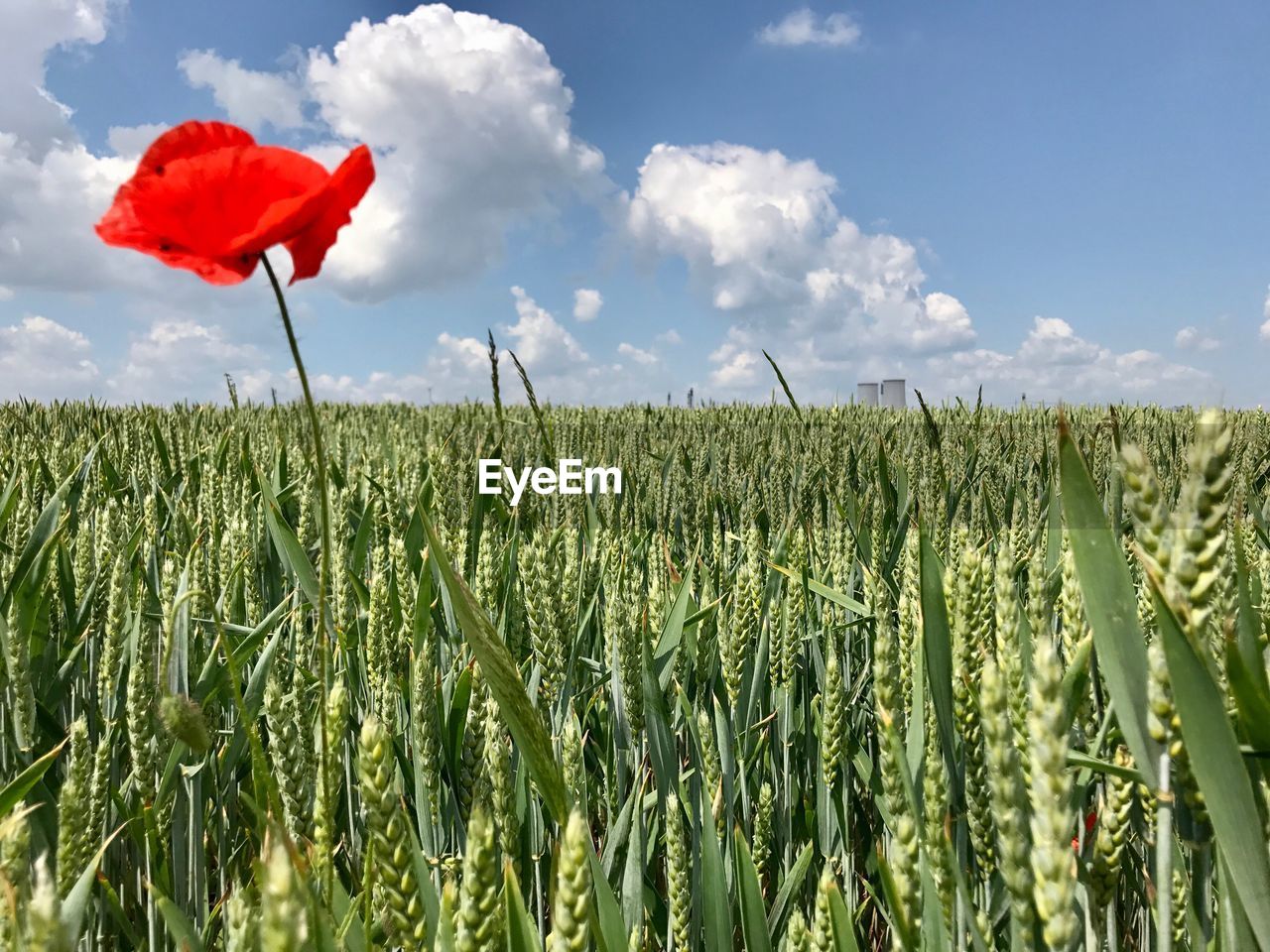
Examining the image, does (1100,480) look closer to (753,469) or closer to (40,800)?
(753,469)

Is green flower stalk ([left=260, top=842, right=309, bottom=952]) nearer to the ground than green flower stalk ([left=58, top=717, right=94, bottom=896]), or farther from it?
farther from it

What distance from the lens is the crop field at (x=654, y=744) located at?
1.37 feet

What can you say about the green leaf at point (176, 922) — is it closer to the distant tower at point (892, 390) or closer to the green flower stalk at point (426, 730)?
the green flower stalk at point (426, 730)

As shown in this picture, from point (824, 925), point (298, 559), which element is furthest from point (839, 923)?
point (298, 559)

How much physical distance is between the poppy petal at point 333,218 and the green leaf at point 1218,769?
52 cm

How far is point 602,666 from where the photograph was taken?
1167mm

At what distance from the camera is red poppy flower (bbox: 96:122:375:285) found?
54 cm

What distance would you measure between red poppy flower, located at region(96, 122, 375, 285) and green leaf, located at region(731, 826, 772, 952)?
1.73 feet

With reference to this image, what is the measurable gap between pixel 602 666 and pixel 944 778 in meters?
0.65

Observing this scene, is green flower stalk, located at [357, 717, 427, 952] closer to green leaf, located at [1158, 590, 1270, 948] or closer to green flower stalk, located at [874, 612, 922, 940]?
green flower stalk, located at [874, 612, 922, 940]

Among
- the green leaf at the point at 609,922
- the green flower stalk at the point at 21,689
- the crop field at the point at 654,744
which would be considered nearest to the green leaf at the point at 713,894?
the crop field at the point at 654,744

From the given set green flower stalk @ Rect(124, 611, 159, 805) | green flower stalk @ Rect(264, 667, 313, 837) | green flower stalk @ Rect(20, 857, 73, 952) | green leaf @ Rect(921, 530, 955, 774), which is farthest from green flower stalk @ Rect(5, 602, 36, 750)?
green leaf @ Rect(921, 530, 955, 774)

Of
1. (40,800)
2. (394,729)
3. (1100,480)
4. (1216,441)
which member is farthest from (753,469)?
(1216,441)

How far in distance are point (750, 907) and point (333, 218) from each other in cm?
59
